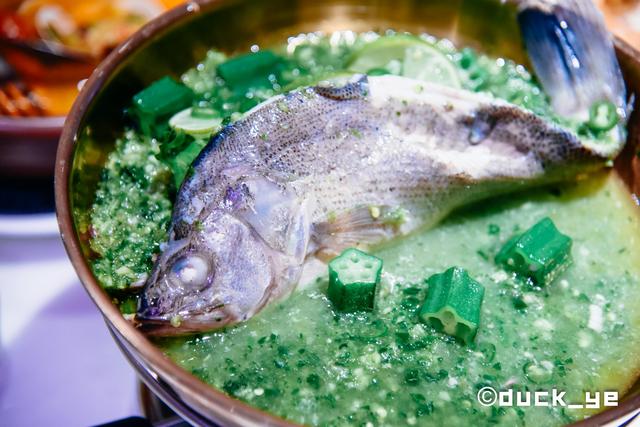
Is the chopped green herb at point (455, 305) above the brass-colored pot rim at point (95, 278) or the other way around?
the other way around

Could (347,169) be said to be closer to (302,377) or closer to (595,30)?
(302,377)

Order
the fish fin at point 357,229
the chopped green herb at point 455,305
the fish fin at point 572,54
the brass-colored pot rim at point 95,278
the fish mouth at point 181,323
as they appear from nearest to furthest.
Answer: the brass-colored pot rim at point 95,278 < the fish mouth at point 181,323 < the chopped green herb at point 455,305 < the fish fin at point 357,229 < the fish fin at point 572,54

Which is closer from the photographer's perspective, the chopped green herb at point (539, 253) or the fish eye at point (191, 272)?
the fish eye at point (191, 272)

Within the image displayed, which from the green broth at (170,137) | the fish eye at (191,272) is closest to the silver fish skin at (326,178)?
the fish eye at (191,272)

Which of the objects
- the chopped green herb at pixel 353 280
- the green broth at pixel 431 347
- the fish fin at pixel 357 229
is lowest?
the green broth at pixel 431 347

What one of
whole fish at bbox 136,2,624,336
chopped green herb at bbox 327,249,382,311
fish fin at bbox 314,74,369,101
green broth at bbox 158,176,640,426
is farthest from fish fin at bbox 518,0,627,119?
chopped green herb at bbox 327,249,382,311

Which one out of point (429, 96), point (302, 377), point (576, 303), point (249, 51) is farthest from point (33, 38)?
point (576, 303)

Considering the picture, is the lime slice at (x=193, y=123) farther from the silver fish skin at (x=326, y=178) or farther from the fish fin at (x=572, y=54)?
the fish fin at (x=572, y=54)
